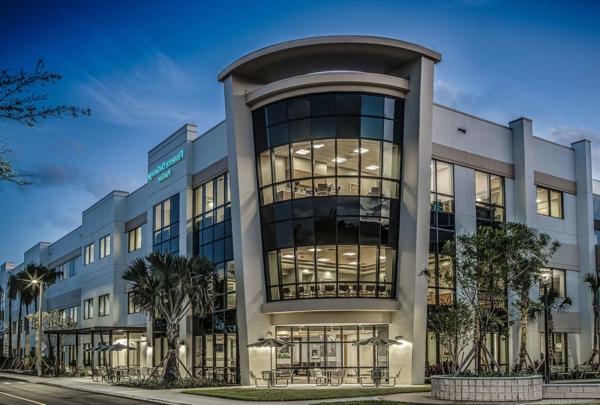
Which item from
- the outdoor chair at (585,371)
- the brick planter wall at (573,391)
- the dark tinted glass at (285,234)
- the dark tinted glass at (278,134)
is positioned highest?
the dark tinted glass at (278,134)

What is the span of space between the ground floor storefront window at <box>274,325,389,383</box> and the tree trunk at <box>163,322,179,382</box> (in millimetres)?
5672

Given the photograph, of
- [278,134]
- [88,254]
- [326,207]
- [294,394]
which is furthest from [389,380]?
[88,254]

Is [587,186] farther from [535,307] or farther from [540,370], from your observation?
[535,307]

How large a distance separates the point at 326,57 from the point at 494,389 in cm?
2189

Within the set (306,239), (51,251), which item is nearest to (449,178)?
(306,239)

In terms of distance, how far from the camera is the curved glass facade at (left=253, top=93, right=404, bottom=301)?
1585 inches

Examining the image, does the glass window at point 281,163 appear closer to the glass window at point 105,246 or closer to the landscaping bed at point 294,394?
the landscaping bed at point 294,394

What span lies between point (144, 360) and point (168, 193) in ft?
46.8

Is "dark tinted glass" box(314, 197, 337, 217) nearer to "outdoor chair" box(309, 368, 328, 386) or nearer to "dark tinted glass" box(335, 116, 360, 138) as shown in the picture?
"dark tinted glass" box(335, 116, 360, 138)

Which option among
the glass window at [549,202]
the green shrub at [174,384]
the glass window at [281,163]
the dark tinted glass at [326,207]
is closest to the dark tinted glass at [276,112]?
the glass window at [281,163]

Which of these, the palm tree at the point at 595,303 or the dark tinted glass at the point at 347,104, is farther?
the palm tree at the point at 595,303

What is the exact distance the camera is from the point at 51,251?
303 ft

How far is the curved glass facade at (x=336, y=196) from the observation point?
1585 inches

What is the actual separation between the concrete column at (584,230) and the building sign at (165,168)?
28281mm
